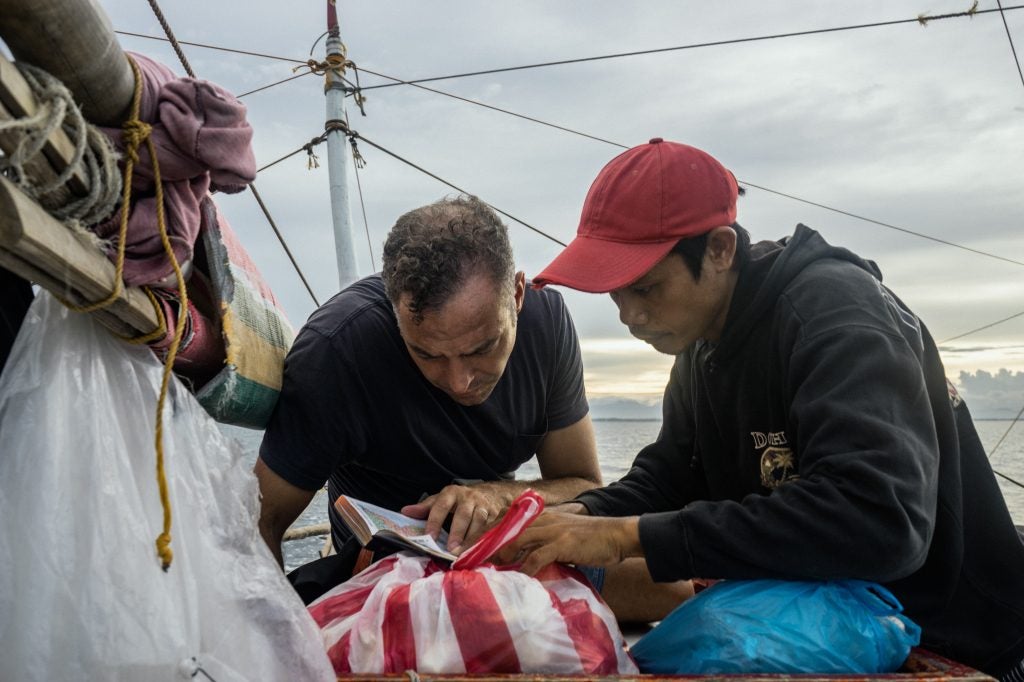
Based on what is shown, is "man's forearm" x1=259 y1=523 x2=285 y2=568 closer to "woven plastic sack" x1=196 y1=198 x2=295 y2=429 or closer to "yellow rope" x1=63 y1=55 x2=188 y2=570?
"woven plastic sack" x1=196 y1=198 x2=295 y2=429

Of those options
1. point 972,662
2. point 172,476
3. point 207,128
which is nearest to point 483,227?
point 207,128

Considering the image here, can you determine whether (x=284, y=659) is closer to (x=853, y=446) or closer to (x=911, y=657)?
(x=853, y=446)

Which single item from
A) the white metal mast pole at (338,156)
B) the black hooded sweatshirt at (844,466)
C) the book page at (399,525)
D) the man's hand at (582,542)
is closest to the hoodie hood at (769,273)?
the black hooded sweatshirt at (844,466)

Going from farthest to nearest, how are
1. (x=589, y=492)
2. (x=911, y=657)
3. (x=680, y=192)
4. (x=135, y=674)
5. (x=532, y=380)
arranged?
(x=532, y=380) → (x=589, y=492) → (x=680, y=192) → (x=911, y=657) → (x=135, y=674)

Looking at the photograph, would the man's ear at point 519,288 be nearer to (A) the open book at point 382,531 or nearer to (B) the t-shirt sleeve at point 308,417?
(B) the t-shirt sleeve at point 308,417

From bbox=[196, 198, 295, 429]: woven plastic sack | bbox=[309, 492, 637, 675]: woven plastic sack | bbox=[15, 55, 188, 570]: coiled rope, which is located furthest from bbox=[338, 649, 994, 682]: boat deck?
bbox=[196, 198, 295, 429]: woven plastic sack

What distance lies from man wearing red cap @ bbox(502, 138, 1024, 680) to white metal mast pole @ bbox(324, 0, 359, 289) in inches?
174

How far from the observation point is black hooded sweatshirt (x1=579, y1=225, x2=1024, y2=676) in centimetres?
123

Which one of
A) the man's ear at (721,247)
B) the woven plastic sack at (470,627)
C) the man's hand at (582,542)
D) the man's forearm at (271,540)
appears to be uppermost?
the man's ear at (721,247)

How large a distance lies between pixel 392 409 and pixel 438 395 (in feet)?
0.43

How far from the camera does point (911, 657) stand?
4.41 feet

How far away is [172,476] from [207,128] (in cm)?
51

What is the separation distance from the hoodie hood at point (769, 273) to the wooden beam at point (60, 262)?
43.1 inches

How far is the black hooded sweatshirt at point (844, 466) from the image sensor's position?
48.4 inches
